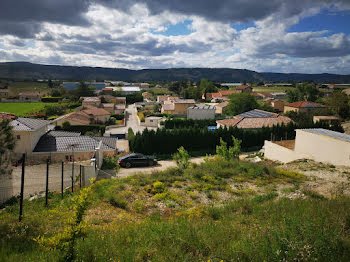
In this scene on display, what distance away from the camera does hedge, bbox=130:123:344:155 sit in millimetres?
28688

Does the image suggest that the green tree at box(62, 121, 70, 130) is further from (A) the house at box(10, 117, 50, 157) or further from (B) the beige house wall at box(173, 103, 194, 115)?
(B) the beige house wall at box(173, 103, 194, 115)

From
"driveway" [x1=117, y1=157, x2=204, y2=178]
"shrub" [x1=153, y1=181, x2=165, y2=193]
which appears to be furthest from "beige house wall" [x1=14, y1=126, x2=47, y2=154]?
"shrub" [x1=153, y1=181, x2=165, y2=193]

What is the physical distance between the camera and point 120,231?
5.98 metres

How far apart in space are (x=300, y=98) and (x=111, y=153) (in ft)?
247

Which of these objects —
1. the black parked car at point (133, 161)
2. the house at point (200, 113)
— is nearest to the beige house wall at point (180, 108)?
the house at point (200, 113)

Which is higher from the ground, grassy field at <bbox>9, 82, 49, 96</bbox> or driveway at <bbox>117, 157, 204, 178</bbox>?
grassy field at <bbox>9, 82, 49, 96</bbox>

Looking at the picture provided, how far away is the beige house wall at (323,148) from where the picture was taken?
18438 millimetres

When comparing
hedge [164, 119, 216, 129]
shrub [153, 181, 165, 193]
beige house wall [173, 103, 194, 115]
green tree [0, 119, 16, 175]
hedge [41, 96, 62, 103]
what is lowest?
shrub [153, 181, 165, 193]

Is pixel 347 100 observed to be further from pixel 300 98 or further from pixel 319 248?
pixel 319 248

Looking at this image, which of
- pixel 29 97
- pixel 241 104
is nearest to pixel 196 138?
pixel 241 104

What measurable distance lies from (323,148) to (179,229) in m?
18.5

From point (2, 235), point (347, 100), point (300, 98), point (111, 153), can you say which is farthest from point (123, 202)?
point (300, 98)

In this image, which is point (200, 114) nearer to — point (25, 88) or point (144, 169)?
point (144, 169)

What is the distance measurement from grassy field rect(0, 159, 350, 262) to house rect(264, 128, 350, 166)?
9920 mm
